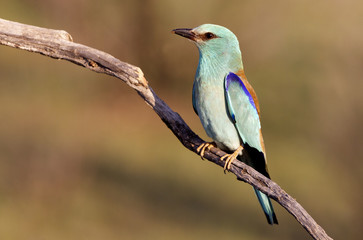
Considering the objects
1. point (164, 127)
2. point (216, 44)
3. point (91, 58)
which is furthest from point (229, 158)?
point (164, 127)

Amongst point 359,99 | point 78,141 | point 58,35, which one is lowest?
point 58,35

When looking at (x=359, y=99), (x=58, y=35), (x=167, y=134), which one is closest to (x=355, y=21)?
(x=359, y=99)

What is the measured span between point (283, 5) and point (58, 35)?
108 inches

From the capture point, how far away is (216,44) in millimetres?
1620

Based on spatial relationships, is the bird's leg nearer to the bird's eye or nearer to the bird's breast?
the bird's breast

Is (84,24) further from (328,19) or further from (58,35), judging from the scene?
(58,35)

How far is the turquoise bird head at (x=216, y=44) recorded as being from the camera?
5.28 ft

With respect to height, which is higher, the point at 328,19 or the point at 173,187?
the point at 328,19

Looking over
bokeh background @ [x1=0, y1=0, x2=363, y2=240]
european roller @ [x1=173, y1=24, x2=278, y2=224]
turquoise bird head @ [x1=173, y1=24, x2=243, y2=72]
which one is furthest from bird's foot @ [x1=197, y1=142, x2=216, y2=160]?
bokeh background @ [x1=0, y1=0, x2=363, y2=240]

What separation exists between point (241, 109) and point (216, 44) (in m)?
0.21

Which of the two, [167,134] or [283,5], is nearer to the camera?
[167,134]

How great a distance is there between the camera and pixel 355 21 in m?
3.92

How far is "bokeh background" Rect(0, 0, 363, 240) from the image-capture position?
263cm

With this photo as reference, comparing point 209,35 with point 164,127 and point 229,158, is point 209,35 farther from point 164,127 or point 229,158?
point 164,127
